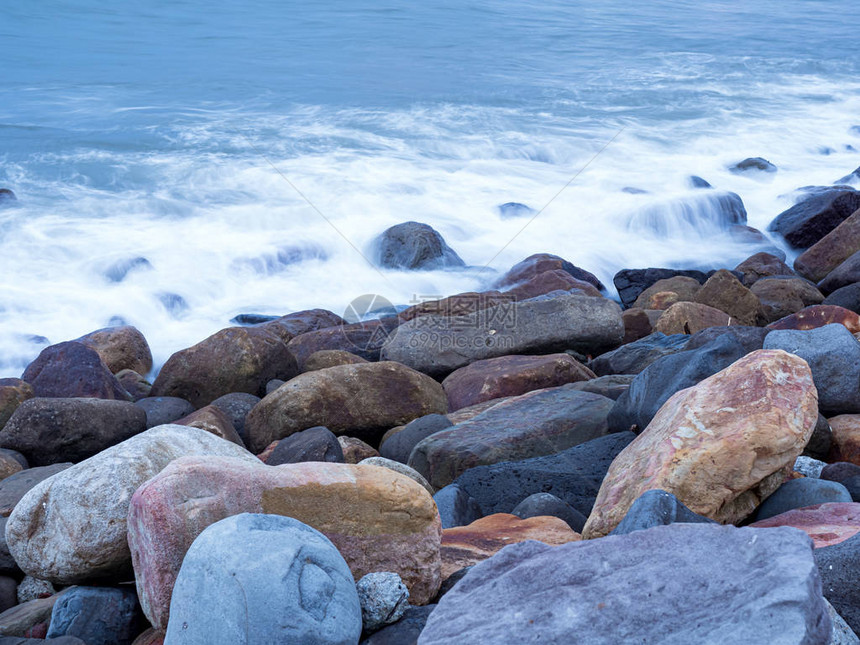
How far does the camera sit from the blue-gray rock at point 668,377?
12.3 feet

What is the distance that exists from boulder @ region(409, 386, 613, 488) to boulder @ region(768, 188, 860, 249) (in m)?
6.83

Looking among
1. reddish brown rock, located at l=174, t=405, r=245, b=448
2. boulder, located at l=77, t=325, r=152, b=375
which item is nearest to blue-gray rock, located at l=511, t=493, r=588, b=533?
reddish brown rock, located at l=174, t=405, r=245, b=448

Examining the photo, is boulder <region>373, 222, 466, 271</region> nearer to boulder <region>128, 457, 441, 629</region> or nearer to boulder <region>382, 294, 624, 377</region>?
boulder <region>382, 294, 624, 377</region>

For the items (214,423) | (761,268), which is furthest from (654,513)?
(761,268)

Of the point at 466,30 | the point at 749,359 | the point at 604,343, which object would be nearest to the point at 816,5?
the point at 466,30

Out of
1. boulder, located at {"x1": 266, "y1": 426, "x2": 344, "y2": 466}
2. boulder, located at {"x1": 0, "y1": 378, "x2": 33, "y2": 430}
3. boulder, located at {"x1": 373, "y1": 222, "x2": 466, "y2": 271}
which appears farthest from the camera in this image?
boulder, located at {"x1": 373, "y1": 222, "x2": 466, "y2": 271}

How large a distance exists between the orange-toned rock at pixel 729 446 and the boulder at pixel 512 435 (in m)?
0.97

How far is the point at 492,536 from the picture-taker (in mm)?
3027

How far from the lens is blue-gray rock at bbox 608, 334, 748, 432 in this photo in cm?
376

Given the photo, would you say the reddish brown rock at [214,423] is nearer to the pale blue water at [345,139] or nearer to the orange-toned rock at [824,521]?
the orange-toned rock at [824,521]

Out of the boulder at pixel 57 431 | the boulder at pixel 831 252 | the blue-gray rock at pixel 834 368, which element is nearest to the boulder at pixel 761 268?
the boulder at pixel 831 252

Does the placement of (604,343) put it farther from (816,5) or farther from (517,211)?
(816,5)

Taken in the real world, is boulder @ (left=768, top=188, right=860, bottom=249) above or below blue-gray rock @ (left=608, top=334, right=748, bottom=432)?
below

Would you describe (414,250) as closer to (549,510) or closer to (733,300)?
(733,300)
